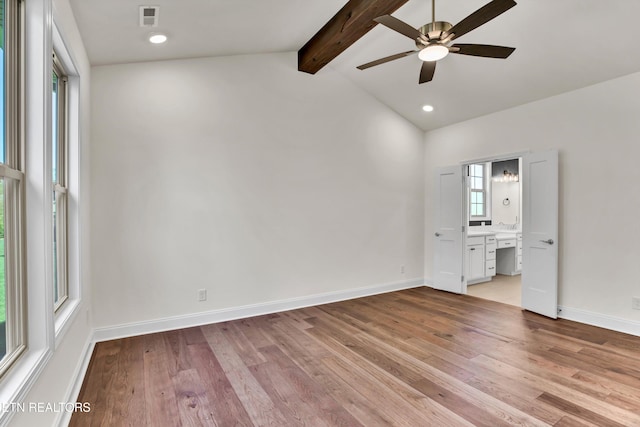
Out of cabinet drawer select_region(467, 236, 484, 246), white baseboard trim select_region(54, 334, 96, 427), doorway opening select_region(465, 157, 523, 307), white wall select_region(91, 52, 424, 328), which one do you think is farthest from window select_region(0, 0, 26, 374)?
cabinet drawer select_region(467, 236, 484, 246)

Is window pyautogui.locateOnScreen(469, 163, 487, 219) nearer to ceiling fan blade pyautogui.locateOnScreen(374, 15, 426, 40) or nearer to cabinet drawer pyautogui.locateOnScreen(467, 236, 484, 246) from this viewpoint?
cabinet drawer pyautogui.locateOnScreen(467, 236, 484, 246)

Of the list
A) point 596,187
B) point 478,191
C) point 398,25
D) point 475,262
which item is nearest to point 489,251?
point 475,262

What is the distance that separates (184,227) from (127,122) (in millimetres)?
1227

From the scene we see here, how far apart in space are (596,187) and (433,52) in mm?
2621

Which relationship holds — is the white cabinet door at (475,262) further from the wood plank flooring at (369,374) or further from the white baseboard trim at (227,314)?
the wood plank flooring at (369,374)

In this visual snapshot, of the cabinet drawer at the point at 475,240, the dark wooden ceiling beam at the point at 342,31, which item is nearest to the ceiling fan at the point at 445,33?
the dark wooden ceiling beam at the point at 342,31

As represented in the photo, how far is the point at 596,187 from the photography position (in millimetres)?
3785

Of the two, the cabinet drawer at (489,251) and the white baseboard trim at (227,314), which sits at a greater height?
the cabinet drawer at (489,251)

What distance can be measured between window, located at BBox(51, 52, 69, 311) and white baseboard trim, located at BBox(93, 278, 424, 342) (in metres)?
0.98

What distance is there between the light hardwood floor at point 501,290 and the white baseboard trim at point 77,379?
4.88 m

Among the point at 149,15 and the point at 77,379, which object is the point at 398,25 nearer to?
the point at 149,15

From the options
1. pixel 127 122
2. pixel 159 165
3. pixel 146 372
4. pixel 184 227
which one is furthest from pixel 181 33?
pixel 146 372

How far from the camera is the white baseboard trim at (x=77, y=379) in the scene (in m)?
2.02

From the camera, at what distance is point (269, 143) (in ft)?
14.1
